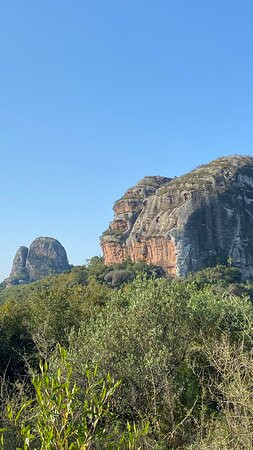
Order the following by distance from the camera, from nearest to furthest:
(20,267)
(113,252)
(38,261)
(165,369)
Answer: (165,369) → (113,252) → (20,267) → (38,261)

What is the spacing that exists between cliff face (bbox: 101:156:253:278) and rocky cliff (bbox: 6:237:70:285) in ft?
281

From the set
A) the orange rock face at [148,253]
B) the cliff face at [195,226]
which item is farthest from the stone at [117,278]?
the cliff face at [195,226]

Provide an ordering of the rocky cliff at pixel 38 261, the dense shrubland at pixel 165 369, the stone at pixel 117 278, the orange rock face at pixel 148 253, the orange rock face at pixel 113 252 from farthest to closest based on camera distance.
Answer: the rocky cliff at pixel 38 261 → the orange rock face at pixel 113 252 → the orange rock face at pixel 148 253 → the stone at pixel 117 278 → the dense shrubland at pixel 165 369

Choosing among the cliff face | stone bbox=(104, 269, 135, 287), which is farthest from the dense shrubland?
the cliff face

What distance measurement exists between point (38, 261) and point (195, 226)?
382 feet

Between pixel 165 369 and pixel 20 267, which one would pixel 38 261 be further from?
pixel 165 369

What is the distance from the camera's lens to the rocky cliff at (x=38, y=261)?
186 meters

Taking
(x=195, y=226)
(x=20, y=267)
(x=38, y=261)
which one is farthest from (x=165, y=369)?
(x=20, y=267)

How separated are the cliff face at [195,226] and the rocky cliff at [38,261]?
8560cm

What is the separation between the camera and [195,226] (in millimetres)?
95688

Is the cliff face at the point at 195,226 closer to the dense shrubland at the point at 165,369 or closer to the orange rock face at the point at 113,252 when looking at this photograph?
the orange rock face at the point at 113,252

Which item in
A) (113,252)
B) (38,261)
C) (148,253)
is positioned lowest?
(148,253)

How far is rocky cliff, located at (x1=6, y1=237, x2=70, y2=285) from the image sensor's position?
186 metres

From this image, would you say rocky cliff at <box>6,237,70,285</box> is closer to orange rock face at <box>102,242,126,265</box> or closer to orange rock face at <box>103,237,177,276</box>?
orange rock face at <box>102,242,126,265</box>
